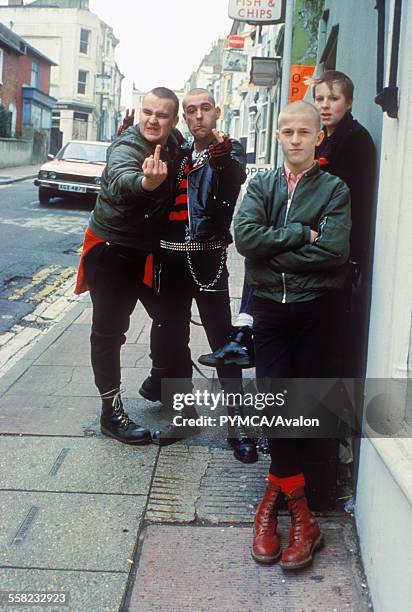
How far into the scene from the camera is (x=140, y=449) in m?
4.07

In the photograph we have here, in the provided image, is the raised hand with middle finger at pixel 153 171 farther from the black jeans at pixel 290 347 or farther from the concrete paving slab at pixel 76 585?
the concrete paving slab at pixel 76 585

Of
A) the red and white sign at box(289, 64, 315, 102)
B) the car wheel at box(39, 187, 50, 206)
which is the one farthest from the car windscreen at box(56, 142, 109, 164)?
the red and white sign at box(289, 64, 315, 102)

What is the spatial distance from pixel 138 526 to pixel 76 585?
1.63 feet

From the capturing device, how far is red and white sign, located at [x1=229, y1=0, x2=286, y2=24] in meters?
9.25

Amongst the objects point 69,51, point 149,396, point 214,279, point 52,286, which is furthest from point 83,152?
point 69,51

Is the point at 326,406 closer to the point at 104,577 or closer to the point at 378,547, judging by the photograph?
the point at 378,547

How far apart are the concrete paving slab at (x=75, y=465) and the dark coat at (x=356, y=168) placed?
1.53 m

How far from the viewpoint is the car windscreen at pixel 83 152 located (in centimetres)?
1697

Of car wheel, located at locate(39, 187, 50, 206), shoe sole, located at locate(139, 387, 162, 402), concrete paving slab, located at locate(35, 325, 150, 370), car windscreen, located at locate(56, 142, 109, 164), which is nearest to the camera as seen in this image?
shoe sole, located at locate(139, 387, 162, 402)

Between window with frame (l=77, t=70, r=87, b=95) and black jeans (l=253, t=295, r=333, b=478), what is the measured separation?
54304 millimetres

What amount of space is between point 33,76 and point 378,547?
146 feet

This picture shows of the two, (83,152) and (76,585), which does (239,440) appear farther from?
(83,152)

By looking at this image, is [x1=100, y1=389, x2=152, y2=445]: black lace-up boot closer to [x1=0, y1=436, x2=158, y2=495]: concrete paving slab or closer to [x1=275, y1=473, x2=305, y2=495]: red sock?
[x1=0, y1=436, x2=158, y2=495]: concrete paving slab

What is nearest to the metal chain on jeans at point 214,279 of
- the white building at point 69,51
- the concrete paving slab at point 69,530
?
the concrete paving slab at point 69,530
